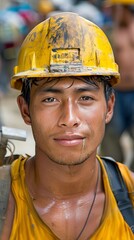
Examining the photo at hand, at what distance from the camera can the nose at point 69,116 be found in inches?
136

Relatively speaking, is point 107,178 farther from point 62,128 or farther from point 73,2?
point 73,2

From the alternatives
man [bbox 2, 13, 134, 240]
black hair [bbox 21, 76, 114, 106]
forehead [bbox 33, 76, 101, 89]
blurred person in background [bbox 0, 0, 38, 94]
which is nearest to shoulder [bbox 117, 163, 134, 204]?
man [bbox 2, 13, 134, 240]

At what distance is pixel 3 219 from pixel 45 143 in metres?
0.47

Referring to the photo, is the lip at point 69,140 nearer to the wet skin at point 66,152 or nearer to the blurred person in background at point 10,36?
the wet skin at point 66,152

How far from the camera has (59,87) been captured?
11.6 ft

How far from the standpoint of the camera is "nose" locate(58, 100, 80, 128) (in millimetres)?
3455

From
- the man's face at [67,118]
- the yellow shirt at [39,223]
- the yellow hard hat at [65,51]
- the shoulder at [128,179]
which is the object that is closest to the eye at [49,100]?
the man's face at [67,118]

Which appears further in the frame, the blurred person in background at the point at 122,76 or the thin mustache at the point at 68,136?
the blurred person in background at the point at 122,76

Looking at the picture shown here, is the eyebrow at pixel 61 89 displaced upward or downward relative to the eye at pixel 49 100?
upward

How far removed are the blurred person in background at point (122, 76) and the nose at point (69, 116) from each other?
3442 millimetres

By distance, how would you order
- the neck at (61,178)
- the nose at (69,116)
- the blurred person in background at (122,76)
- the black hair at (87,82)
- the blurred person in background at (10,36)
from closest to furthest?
the nose at (69,116)
the black hair at (87,82)
the neck at (61,178)
the blurred person in background at (122,76)
the blurred person in background at (10,36)

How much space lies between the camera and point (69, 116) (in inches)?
136

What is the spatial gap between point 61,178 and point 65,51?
75 cm

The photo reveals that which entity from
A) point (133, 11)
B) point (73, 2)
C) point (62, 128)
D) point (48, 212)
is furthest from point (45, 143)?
point (73, 2)
